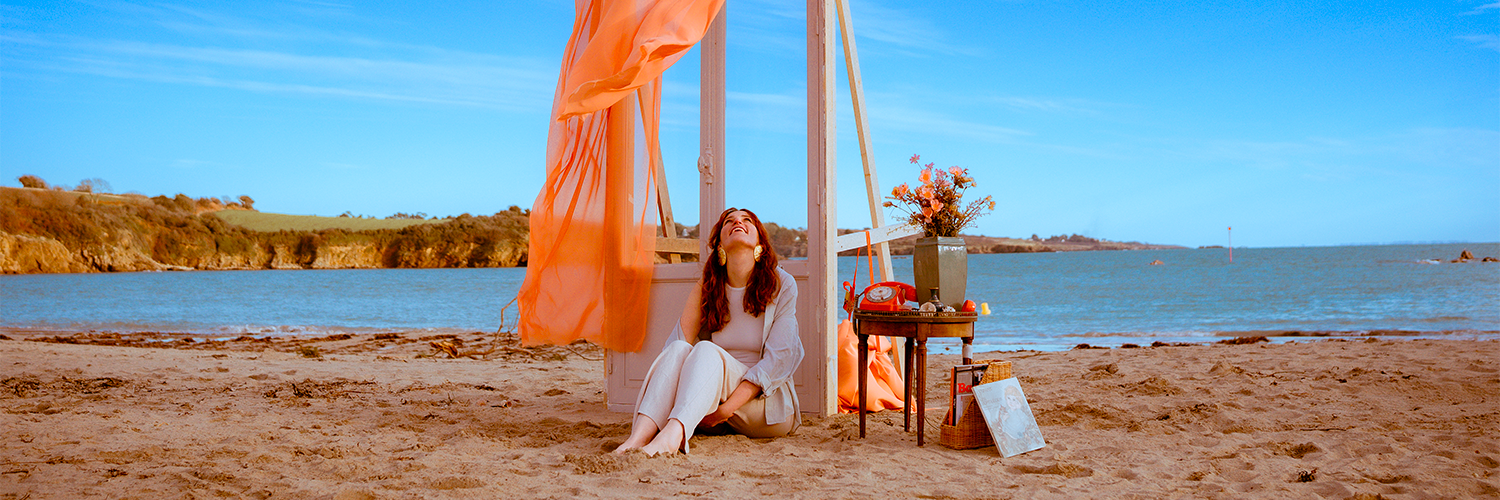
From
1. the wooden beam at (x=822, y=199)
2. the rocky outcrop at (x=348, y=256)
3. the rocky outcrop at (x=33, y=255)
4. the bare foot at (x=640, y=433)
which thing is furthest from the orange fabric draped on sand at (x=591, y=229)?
the rocky outcrop at (x=348, y=256)

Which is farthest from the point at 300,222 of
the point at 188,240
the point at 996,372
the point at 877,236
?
the point at 996,372

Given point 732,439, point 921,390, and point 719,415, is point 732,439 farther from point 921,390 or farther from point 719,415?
point 921,390

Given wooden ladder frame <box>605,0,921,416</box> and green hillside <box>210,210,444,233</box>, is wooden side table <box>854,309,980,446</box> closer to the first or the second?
wooden ladder frame <box>605,0,921,416</box>

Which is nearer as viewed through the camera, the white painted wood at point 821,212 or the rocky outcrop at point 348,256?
the white painted wood at point 821,212

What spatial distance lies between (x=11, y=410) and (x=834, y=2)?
4404 mm

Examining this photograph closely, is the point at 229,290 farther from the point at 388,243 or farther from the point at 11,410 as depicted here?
the point at 11,410

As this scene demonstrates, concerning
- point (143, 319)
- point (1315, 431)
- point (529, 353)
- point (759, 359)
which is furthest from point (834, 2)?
point (143, 319)

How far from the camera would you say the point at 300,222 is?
38.1 metres

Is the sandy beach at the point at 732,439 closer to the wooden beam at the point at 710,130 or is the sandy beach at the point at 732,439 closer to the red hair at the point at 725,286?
the red hair at the point at 725,286

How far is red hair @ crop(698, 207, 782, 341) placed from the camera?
11.0ft

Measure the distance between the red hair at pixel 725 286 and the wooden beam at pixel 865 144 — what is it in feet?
3.21

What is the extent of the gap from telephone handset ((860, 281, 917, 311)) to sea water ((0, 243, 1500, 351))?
2.42 feet

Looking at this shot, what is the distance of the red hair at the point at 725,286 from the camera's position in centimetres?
335

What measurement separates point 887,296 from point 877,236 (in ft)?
3.00
